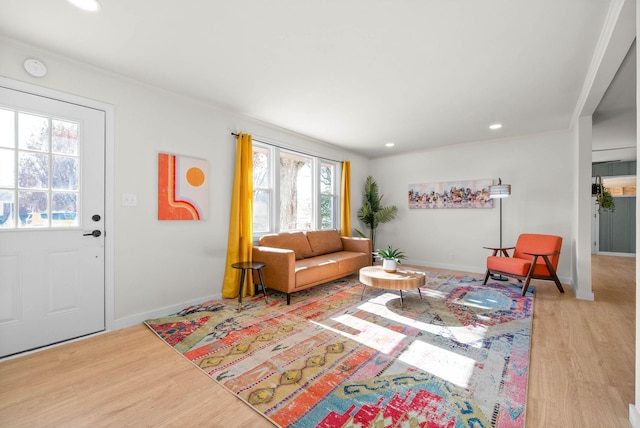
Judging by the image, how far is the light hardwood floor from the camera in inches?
61.9

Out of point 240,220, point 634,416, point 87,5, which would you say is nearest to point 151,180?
point 240,220

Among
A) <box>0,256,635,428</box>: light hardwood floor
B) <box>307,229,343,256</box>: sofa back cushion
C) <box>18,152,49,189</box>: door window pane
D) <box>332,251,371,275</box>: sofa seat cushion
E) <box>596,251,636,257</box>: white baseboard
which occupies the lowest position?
<box>0,256,635,428</box>: light hardwood floor

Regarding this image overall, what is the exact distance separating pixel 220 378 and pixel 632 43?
13.0ft

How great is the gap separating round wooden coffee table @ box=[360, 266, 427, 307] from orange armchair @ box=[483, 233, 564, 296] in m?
1.60

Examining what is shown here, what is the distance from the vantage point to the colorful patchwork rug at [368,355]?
161 cm

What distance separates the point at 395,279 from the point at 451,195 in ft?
10.5

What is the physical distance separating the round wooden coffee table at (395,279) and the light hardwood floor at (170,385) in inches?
45.0

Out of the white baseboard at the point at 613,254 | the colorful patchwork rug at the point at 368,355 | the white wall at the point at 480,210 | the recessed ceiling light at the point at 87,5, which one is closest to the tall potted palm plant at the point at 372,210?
the white wall at the point at 480,210

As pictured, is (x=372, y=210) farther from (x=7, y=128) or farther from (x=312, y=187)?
(x=7, y=128)

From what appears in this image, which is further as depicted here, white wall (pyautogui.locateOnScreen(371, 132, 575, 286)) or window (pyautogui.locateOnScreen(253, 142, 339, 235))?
white wall (pyautogui.locateOnScreen(371, 132, 575, 286))

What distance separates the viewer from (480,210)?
5293 millimetres

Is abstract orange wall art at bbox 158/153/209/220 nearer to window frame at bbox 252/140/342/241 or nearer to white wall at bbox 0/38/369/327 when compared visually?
white wall at bbox 0/38/369/327

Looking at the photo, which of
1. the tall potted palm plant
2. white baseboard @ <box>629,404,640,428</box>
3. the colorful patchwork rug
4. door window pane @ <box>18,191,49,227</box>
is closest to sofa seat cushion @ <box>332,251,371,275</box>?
the colorful patchwork rug

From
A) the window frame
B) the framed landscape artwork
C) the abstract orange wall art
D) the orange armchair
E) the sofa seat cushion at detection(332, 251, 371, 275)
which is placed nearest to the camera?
the abstract orange wall art
